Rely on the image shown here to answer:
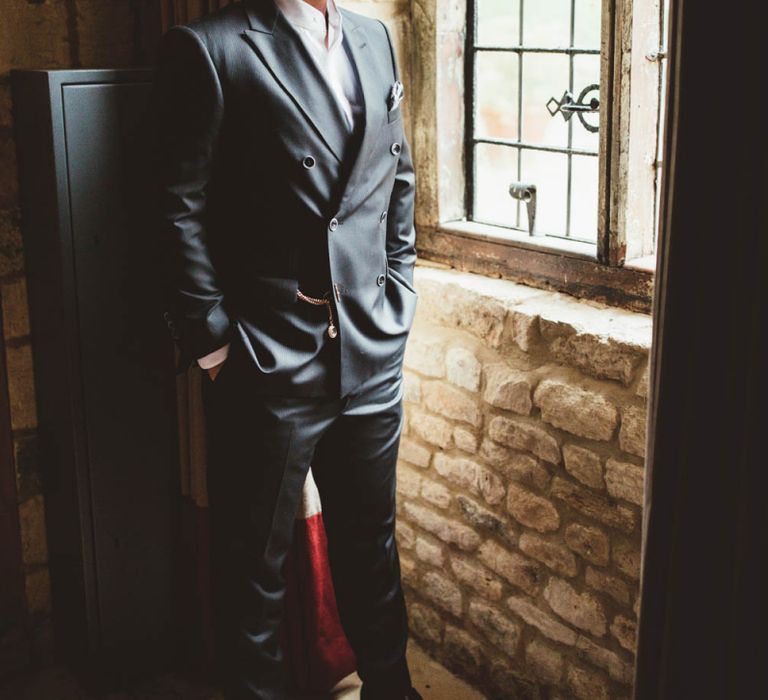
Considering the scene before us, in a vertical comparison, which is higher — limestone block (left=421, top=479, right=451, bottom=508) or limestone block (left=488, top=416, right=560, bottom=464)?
limestone block (left=488, top=416, right=560, bottom=464)

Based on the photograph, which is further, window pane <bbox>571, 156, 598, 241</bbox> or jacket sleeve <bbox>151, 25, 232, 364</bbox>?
window pane <bbox>571, 156, 598, 241</bbox>

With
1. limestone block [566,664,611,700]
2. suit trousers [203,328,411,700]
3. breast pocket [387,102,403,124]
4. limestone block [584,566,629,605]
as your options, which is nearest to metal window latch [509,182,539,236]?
breast pocket [387,102,403,124]

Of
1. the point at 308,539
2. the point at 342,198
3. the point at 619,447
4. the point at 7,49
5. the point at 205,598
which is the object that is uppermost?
the point at 7,49

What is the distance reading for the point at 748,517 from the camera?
1686 mm

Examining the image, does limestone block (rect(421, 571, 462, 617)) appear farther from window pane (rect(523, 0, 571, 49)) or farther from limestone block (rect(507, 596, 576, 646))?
window pane (rect(523, 0, 571, 49))

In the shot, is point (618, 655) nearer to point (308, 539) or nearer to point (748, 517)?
point (308, 539)

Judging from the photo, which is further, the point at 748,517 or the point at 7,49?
the point at 7,49

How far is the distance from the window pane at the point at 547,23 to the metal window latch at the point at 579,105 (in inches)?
5.3

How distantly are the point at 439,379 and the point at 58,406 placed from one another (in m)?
1.04

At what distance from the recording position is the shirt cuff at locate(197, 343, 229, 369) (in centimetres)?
229

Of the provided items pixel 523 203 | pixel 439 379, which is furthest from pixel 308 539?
pixel 523 203

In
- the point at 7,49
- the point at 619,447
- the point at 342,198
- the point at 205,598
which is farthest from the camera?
the point at 205,598

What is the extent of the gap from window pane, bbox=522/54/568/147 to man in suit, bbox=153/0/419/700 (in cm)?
48

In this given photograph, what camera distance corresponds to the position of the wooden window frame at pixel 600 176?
250cm
